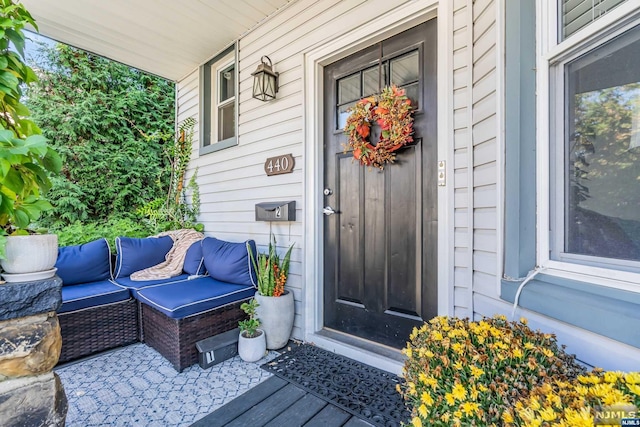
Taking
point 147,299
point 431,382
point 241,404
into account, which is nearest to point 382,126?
point 431,382

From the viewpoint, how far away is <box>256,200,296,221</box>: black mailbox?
2559mm

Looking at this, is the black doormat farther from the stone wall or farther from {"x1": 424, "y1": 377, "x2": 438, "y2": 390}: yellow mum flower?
the stone wall

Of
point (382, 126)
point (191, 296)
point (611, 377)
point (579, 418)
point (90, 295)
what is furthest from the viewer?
point (90, 295)

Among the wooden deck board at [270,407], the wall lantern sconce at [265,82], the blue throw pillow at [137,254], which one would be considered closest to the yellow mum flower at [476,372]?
the wooden deck board at [270,407]

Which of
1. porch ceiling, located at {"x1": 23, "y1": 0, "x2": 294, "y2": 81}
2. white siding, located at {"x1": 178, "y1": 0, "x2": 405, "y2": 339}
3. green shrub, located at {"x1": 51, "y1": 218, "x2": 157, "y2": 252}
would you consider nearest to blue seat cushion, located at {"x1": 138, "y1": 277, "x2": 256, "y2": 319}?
white siding, located at {"x1": 178, "y1": 0, "x2": 405, "y2": 339}

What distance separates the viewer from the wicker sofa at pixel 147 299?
7.04ft

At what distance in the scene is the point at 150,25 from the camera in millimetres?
3047

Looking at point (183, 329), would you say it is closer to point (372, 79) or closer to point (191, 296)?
point (191, 296)

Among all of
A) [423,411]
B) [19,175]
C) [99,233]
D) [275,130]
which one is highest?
[275,130]

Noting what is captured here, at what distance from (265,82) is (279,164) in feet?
2.56

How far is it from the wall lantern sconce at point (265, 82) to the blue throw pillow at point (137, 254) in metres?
1.92

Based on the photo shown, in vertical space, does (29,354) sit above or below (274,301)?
above

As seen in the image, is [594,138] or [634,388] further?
[594,138]

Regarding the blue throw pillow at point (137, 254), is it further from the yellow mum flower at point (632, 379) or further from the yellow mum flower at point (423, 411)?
the yellow mum flower at point (632, 379)
